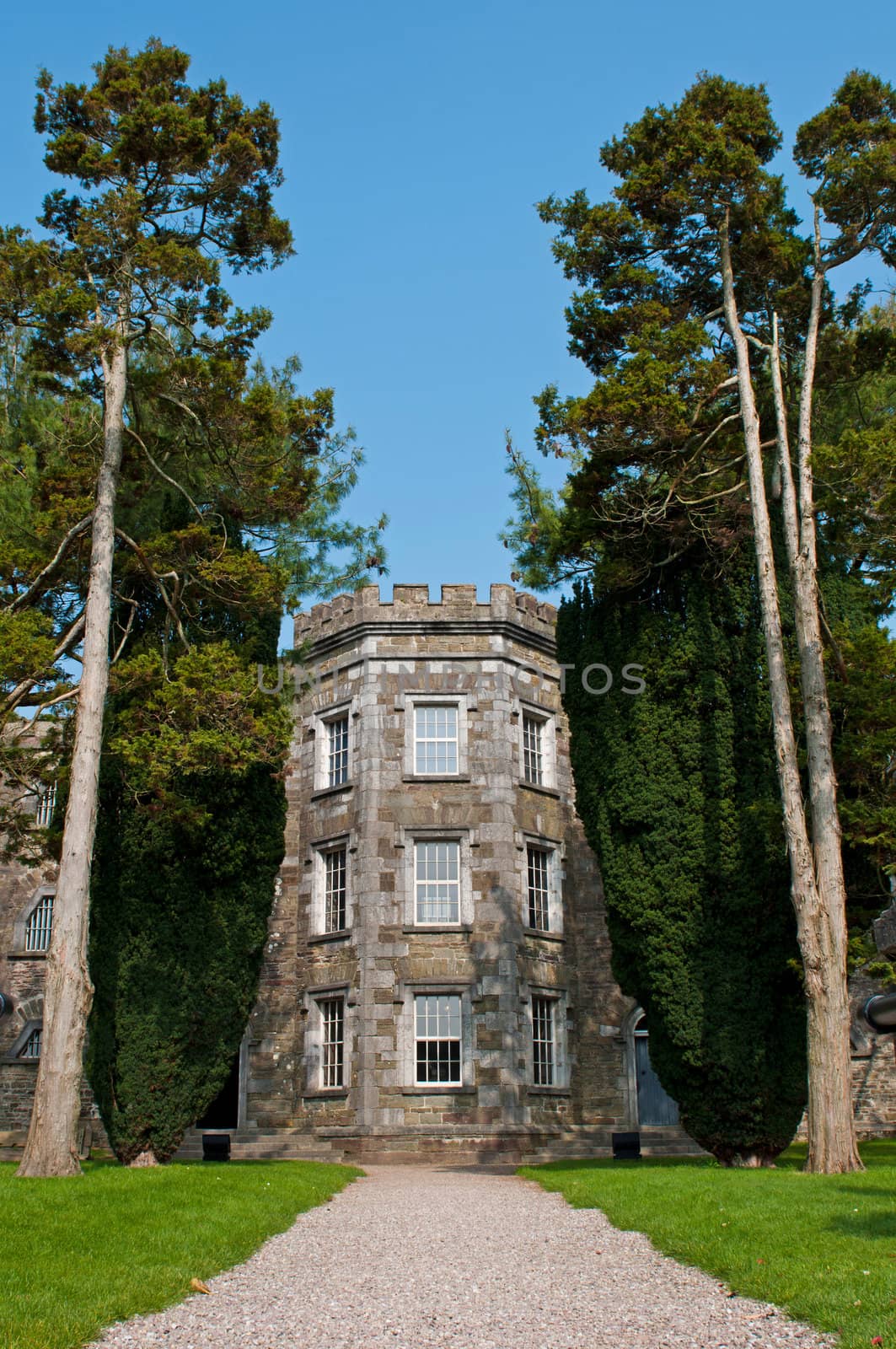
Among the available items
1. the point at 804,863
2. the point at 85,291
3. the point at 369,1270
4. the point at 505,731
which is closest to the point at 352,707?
the point at 505,731

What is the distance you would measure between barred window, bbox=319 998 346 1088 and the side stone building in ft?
0.11

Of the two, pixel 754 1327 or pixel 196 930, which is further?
pixel 196 930

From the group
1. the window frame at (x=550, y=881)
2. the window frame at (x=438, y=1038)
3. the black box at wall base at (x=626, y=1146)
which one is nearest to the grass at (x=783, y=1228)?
the black box at wall base at (x=626, y=1146)

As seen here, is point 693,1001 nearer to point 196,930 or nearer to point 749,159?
point 196,930

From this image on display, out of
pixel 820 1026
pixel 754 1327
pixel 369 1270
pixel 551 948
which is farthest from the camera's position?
pixel 551 948

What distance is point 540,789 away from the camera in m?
22.6

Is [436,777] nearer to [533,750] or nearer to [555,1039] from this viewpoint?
[533,750]

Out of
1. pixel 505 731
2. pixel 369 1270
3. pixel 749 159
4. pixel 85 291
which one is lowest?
pixel 369 1270

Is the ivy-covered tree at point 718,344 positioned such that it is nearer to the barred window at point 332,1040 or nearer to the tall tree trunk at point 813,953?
the tall tree trunk at point 813,953

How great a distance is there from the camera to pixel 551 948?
859 inches

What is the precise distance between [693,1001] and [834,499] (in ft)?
21.6

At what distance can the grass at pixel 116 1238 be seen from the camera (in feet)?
19.2

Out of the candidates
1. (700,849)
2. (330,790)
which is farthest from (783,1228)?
(330,790)

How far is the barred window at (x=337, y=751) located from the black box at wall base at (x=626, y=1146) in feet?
27.4
